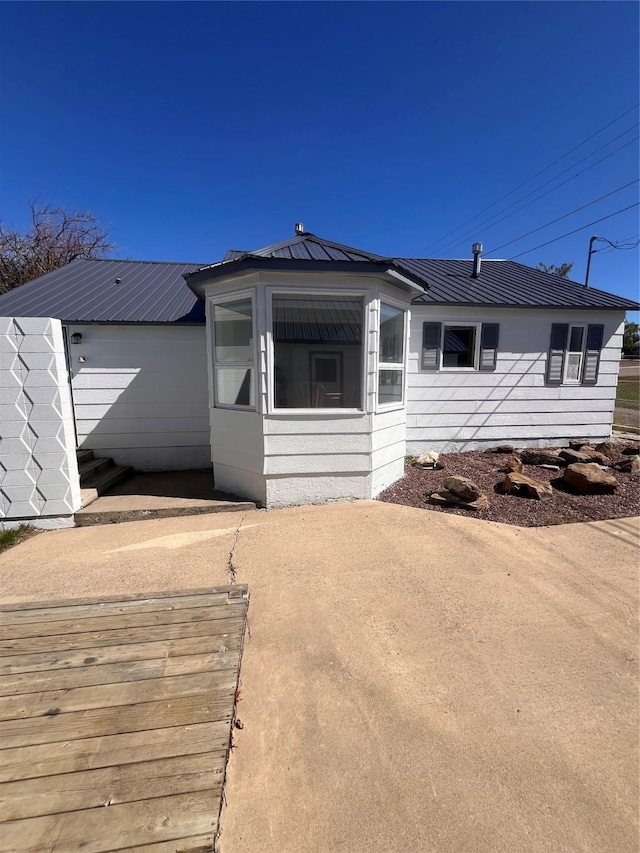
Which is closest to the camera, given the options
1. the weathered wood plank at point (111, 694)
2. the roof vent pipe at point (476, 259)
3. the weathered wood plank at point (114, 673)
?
the weathered wood plank at point (111, 694)

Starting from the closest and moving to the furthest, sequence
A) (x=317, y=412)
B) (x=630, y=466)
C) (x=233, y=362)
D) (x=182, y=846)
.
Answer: (x=182, y=846) < (x=317, y=412) < (x=233, y=362) < (x=630, y=466)

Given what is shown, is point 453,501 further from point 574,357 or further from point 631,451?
point 574,357

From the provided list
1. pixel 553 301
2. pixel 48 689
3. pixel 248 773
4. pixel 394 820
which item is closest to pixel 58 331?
pixel 48 689

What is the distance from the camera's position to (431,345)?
7.12 m

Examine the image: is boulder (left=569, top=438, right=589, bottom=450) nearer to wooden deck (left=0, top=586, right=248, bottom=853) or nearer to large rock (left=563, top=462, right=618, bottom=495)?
large rock (left=563, top=462, right=618, bottom=495)

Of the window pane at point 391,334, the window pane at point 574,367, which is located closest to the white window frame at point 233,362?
the window pane at point 391,334

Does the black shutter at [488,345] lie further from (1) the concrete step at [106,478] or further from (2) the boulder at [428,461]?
(1) the concrete step at [106,478]

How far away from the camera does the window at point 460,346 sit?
23.3ft

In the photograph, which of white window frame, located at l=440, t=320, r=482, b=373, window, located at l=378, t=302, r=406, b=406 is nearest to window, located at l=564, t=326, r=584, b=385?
white window frame, located at l=440, t=320, r=482, b=373

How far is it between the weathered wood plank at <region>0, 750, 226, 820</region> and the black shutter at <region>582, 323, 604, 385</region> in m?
8.87

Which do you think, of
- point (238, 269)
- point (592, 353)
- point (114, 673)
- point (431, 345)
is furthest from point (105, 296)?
point (592, 353)

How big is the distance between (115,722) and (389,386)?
4456 mm

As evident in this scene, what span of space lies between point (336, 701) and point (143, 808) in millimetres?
978

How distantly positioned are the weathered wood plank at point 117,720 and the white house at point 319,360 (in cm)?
295
